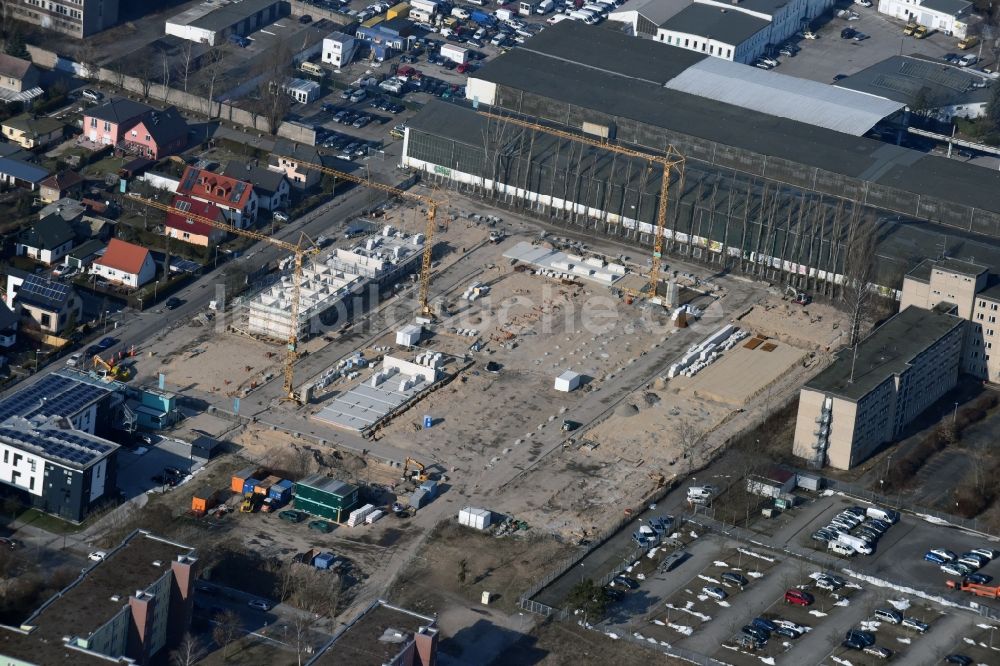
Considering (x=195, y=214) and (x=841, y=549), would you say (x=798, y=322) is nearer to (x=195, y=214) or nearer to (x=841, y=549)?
(x=841, y=549)

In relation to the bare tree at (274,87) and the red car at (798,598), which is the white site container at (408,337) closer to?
the red car at (798,598)

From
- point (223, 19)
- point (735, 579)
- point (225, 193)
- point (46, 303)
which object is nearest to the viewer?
point (735, 579)

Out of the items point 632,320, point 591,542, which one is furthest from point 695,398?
point 591,542

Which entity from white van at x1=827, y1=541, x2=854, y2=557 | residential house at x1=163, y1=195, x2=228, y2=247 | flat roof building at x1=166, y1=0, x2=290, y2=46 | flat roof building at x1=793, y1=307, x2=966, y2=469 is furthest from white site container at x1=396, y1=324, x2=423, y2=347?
flat roof building at x1=166, y1=0, x2=290, y2=46

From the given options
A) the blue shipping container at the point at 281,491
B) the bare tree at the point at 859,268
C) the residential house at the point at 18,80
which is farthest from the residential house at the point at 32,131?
the bare tree at the point at 859,268

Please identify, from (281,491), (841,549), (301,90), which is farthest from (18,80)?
(841,549)

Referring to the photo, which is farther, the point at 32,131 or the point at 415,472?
the point at 32,131

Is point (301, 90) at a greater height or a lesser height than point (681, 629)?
greater
